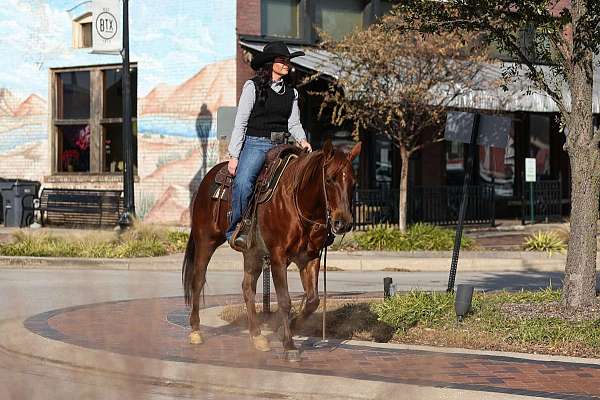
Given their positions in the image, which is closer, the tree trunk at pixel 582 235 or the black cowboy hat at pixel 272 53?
the black cowboy hat at pixel 272 53

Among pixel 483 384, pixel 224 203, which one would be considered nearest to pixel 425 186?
pixel 224 203

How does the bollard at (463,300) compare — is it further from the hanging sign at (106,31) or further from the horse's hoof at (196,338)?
the hanging sign at (106,31)

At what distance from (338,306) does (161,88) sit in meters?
16.2

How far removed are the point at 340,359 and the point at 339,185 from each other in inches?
58.7

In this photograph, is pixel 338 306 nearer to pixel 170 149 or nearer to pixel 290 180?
pixel 290 180

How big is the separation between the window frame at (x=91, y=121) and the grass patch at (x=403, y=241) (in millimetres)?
8520

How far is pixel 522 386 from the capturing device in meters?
8.36

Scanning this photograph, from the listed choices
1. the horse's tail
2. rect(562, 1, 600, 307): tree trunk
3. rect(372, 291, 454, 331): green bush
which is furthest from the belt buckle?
rect(562, 1, 600, 307): tree trunk

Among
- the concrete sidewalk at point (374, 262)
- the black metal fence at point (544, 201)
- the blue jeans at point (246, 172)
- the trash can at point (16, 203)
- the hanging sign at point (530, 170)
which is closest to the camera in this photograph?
the blue jeans at point (246, 172)

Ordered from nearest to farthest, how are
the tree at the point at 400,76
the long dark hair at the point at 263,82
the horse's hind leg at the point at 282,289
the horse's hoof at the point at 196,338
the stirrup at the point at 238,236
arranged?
the horse's hind leg at the point at 282,289
the stirrup at the point at 238,236
the long dark hair at the point at 263,82
the horse's hoof at the point at 196,338
the tree at the point at 400,76

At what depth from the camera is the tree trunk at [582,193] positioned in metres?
11.9

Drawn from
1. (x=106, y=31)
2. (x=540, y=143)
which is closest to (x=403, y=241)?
(x=106, y=31)

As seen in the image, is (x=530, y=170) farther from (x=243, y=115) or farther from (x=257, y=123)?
(x=243, y=115)

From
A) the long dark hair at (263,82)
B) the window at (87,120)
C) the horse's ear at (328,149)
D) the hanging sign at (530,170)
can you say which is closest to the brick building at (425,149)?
the hanging sign at (530,170)
